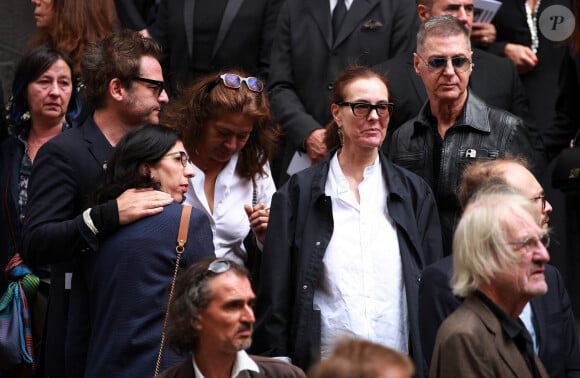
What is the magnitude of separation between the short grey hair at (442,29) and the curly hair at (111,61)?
1.47 meters

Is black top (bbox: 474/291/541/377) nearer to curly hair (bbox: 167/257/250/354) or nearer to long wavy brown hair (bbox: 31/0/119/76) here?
curly hair (bbox: 167/257/250/354)

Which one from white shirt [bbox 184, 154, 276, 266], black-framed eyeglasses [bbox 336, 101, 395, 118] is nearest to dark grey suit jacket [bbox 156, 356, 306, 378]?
white shirt [bbox 184, 154, 276, 266]

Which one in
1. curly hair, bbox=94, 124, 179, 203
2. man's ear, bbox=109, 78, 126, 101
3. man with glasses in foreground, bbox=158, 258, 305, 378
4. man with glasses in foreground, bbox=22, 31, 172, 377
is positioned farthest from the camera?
man's ear, bbox=109, 78, 126, 101

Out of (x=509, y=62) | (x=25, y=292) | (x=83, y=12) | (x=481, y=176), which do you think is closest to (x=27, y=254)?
(x=25, y=292)

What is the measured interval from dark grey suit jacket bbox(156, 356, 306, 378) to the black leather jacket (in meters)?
1.91

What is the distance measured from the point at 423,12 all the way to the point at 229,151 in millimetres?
1953

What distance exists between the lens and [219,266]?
5.04 m

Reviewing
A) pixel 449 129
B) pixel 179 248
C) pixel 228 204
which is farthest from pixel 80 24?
pixel 179 248

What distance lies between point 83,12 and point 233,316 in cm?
387

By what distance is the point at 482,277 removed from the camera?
478 cm

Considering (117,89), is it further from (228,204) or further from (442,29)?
(442,29)

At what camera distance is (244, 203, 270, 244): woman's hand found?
6.49 metres

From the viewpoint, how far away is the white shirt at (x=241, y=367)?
4.94 m

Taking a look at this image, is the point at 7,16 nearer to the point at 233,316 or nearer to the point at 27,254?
the point at 27,254
